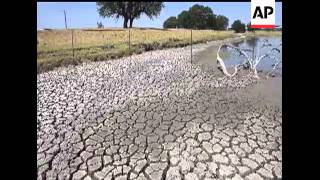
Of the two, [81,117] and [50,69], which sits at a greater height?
[50,69]

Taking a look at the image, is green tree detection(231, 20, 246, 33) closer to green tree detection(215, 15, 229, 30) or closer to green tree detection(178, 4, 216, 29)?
green tree detection(215, 15, 229, 30)

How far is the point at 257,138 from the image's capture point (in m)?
4.00

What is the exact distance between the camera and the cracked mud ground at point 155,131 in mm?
3260

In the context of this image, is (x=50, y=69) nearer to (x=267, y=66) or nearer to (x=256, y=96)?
(x=256, y=96)

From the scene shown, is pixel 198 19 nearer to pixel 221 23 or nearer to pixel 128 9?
pixel 221 23

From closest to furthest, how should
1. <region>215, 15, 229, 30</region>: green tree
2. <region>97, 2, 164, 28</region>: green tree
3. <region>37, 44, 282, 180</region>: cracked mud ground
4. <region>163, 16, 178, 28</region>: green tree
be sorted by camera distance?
<region>37, 44, 282, 180</region>: cracked mud ground, <region>97, 2, 164, 28</region>: green tree, <region>163, 16, 178, 28</region>: green tree, <region>215, 15, 229, 30</region>: green tree

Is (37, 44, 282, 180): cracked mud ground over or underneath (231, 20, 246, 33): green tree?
underneath

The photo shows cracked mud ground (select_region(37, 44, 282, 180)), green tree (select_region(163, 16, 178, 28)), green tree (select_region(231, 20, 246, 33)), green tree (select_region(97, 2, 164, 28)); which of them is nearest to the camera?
cracked mud ground (select_region(37, 44, 282, 180))

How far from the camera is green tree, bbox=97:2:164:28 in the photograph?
30.9m

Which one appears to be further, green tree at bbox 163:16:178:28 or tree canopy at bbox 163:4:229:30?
green tree at bbox 163:16:178:28

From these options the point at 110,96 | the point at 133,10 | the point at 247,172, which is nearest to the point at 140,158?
the point at 247,172

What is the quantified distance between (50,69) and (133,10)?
964 inches

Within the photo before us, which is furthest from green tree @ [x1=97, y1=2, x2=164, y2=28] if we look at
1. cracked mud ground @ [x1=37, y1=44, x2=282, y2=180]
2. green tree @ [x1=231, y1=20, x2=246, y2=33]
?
cracked mud ground @ [x1=37, y1=44, x2=282, y2=180]

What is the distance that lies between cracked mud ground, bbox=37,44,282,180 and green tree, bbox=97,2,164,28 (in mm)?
25081
